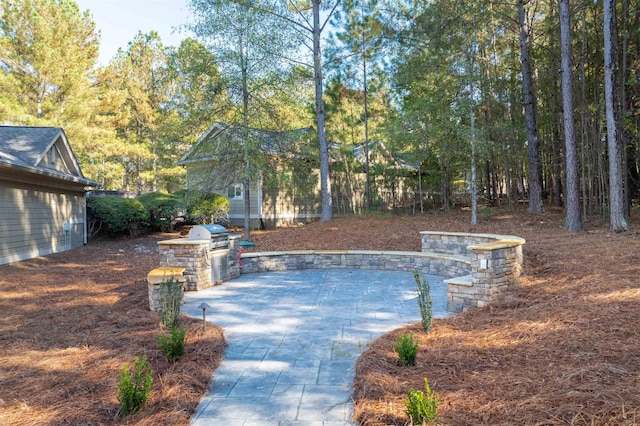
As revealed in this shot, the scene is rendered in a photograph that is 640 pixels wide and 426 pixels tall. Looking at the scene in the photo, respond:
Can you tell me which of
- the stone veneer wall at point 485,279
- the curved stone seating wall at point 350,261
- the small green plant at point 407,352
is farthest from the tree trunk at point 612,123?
the small green plant at point 407,352

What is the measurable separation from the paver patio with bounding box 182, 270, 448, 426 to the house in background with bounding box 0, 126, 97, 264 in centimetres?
637

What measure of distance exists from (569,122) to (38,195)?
1342 cm

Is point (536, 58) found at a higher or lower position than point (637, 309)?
higher

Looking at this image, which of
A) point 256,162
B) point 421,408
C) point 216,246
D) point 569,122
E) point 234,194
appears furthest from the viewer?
point 234,194

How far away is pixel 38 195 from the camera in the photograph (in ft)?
34.9

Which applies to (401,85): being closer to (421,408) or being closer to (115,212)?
(115,212)

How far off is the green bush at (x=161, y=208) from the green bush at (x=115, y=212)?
56 cm

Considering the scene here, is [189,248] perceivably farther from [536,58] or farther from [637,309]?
[536,58]

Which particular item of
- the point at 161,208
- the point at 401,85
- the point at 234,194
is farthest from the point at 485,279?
the point at 234,194

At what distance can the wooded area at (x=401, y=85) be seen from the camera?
1055 cm

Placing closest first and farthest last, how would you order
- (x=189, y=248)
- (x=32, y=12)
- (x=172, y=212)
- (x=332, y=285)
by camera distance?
(x=189, y=248) → (x=332, y=285) → (x=172, y=212) → (x=32, y=12)

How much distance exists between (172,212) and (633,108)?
14.7 meters

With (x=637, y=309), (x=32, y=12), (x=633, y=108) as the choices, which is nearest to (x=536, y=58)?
(x=633, y=108)

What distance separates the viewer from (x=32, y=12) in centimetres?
1579
